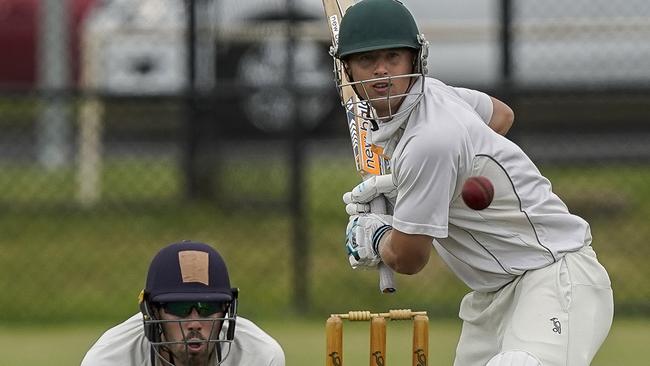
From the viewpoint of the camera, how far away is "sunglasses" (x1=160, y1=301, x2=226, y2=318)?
13.8 ft

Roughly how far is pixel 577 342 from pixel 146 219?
511cm

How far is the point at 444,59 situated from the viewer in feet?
33.3

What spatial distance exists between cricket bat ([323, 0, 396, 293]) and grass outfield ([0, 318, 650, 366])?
7.21 ft

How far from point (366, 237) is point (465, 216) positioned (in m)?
0.30

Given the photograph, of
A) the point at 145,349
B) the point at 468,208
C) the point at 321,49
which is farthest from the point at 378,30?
the point at 321,49

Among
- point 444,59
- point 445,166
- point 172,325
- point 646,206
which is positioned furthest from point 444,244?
point 444,59

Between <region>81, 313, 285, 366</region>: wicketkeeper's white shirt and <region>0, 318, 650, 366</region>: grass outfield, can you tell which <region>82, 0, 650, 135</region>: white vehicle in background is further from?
<region>81, 313, 285, 366</region>: wicketkeeper's white shirt

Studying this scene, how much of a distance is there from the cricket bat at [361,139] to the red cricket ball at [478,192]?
1.83 feet

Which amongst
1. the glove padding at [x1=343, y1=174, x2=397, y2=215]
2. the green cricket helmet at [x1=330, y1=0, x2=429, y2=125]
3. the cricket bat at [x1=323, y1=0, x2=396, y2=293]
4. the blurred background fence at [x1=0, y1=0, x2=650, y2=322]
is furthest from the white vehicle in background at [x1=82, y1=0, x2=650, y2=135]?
the green cricket helmet at [x1=330, y1=0, x2=429, y2=125]

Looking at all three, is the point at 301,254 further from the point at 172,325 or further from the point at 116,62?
the point at 172,325

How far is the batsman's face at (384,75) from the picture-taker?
4383mm

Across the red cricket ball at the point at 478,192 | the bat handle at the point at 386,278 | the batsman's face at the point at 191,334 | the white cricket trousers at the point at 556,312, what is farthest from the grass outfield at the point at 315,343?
the red cricket ball at the point at 478,192

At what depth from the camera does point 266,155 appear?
9.02m

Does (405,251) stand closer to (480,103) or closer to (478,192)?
(478,192)
